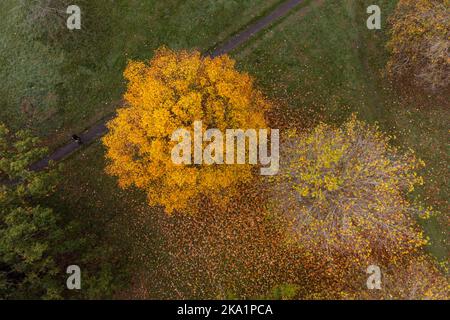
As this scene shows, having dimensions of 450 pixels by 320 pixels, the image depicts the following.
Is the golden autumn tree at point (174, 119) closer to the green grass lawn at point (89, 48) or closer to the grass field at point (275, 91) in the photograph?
the grass field at point (275, 91)

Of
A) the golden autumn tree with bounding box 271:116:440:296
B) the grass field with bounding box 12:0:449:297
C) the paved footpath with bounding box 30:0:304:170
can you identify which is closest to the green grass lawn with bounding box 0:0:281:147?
the grass field with bounding box 12:0:449:297

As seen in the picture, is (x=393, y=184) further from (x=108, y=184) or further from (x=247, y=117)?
(x=108, y=184)

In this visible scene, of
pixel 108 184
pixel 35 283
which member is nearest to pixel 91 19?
pixel 108 184

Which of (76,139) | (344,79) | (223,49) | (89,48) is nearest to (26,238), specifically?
(76,139)

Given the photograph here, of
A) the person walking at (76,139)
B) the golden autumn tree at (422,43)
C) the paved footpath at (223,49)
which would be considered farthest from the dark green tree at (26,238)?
the golden autumn tree at (422,43)

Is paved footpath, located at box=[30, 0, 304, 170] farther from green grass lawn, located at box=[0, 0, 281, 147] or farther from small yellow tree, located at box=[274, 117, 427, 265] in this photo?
small yellow tree, located at box=[274, 117, 427, 265]
